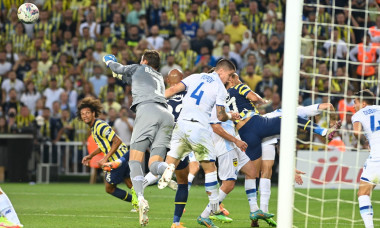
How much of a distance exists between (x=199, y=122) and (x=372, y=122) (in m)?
2.15

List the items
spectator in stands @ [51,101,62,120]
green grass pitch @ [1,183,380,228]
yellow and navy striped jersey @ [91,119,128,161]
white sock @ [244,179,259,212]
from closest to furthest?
white sock @ [244,179,259,212], green grass pitch @ [1,183,380,228], yellow and navy striped jersey @ [91,119,128,161], spectator in stands @ [51,101,62,120]

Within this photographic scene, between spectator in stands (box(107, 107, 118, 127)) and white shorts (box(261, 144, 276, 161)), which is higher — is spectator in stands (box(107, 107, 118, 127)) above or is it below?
above

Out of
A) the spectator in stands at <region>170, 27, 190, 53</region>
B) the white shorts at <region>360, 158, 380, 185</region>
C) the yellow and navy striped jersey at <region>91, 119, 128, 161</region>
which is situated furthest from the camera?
the spectator in stands at <region>170, 27, 190, 53</region>

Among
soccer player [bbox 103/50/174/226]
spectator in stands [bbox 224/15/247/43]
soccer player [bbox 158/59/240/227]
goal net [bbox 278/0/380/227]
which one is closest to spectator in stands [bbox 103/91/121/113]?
spectator in stands [bbox 224/15/247/43]

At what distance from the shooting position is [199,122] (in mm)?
9648

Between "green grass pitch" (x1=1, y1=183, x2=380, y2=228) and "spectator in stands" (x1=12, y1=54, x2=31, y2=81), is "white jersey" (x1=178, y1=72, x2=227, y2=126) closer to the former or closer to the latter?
"green grass pitch" (x1=1, y1=183, x2=380, y2=228)

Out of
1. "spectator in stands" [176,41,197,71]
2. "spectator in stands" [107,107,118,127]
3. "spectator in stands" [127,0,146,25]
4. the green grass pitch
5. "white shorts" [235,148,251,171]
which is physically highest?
"spectator in stands" [127,0,146,25]

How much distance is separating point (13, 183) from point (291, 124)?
14028mm

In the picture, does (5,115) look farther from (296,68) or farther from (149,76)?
(296,68)

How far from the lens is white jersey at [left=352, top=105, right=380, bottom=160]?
9266mm

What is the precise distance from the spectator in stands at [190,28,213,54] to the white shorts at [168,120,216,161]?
12.0 metres

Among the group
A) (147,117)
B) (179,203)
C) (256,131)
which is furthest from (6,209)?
(256,131)

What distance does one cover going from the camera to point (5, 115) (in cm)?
2123

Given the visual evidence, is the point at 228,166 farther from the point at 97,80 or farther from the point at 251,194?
the point at 97,80
